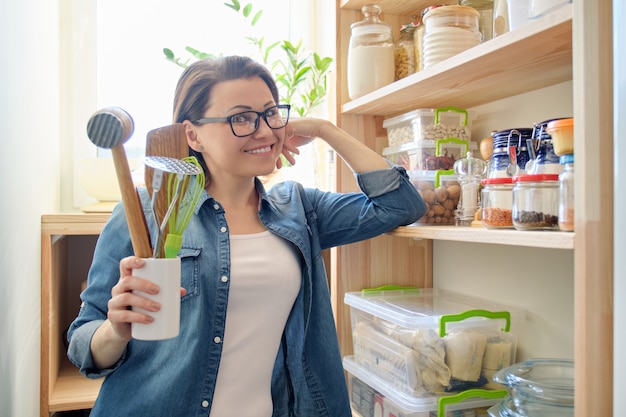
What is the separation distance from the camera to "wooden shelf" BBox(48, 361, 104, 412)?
60.0 inches

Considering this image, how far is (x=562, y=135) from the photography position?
83 cm

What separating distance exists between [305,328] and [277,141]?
0.41 meters

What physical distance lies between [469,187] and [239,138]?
20.3 inches

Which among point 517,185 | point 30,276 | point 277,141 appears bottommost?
point 30,276

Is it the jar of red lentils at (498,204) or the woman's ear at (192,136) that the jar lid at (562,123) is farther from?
the woman's ear at (192,136)

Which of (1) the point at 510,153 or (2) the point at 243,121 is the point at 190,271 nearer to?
(2) the point at 243,121

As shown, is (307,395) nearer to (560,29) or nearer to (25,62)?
(560,29)

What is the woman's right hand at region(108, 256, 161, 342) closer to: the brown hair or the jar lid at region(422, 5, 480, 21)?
the brown hair

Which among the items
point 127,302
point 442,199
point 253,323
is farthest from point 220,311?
point 442,199

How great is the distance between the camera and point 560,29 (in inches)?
31.8

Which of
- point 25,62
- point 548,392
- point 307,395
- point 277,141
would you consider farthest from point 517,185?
point 25,62

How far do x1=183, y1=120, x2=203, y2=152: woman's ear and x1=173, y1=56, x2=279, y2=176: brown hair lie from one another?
0.01m

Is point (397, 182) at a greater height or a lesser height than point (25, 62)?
lesser

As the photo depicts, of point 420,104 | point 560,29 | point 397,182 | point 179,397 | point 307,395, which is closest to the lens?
point 560,29
